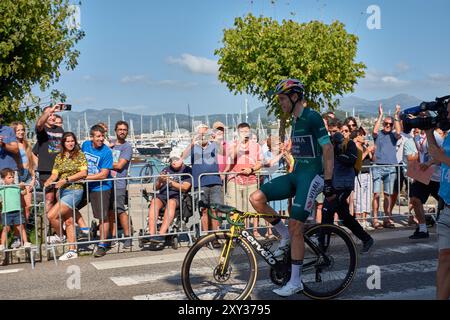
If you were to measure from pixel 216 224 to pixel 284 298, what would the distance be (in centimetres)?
391

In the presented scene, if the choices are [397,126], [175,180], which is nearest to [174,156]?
[175,180]

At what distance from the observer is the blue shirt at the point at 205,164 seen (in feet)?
31.4

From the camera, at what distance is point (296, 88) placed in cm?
582

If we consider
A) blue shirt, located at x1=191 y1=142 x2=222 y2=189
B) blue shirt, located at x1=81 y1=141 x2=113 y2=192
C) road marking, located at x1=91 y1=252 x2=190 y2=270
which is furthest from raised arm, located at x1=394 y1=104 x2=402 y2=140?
blue shirt, located at x1=81 y1=141 x2=113 y2=192

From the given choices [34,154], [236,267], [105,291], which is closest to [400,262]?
[236,267]

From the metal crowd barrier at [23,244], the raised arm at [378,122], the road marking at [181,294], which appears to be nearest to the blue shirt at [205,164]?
the metal crowd barrier at [23,244]

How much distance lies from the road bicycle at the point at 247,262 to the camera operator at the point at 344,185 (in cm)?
236

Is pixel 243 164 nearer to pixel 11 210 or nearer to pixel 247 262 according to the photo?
pixel 11 210

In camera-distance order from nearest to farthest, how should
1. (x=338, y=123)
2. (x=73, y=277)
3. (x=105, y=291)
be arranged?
(x=105, y=291)
(x=73, y=277)
(x=338, y=123)

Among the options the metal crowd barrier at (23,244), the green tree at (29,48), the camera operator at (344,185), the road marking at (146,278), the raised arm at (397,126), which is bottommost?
the road marking at (146,278)

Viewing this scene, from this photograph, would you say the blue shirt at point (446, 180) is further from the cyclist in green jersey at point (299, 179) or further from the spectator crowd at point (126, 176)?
the spectator crowd at point (126, 176)

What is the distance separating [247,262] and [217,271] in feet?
1.00

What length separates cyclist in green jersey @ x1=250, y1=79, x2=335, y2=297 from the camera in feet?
18.7

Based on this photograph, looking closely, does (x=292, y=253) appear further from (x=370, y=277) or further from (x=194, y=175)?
(x=194, y=175)
